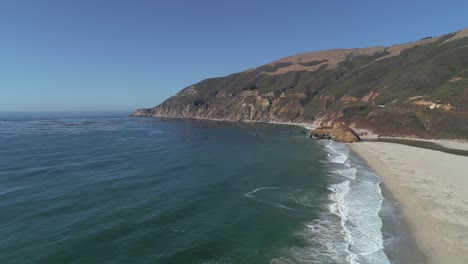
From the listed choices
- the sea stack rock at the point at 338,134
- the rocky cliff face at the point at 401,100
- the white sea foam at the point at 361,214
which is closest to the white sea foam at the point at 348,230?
the white sea foam at the point at 361,214

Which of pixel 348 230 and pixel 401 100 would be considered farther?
pixel 401 100

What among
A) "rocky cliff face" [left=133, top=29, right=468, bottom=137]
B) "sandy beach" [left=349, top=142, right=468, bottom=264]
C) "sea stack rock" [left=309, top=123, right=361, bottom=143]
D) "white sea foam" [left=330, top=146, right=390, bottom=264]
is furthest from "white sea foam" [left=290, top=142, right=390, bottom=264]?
"rocky cliff face" [left=133, top=29, right=468, bottom=137]

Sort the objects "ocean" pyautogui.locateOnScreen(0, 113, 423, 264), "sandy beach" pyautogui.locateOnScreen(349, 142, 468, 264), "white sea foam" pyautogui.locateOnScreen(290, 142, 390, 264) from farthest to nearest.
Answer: "sandy beach" pyautogui.locateOnScreen(349, 142, 468, 264) < "ocean" pyautogui.locateOnScreen(0, 113, 423, 264) < "white sea foam" pyautogui.locateOnScreen(290, 142, 390, 264)

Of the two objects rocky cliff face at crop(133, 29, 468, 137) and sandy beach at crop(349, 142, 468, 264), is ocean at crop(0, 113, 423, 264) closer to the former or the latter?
sandy beach at crop(349, 142, 468, 264)

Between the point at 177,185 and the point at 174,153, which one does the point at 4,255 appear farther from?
the point at 174,153

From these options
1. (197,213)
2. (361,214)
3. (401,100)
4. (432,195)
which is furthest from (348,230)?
(401,100)

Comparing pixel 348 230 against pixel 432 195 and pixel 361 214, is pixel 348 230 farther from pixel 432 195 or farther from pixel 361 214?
pixel 432 195
